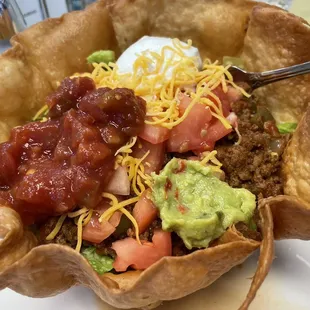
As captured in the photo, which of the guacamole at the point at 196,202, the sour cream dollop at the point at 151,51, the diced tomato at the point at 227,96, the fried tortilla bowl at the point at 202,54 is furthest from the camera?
the sour cream dollop at the point at 151,51

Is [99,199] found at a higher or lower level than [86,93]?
lower

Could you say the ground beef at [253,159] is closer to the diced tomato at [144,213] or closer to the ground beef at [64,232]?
the diced tomato at [144,213]

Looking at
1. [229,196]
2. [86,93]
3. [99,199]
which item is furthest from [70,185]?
[229,196]

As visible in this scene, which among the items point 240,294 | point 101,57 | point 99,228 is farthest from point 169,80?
point 240,294

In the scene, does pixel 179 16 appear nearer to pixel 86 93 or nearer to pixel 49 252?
pixel 86 93

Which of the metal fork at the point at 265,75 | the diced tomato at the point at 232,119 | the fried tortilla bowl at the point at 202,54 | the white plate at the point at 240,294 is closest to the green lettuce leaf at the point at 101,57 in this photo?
the fried tortilla bowl at the point at 202,54

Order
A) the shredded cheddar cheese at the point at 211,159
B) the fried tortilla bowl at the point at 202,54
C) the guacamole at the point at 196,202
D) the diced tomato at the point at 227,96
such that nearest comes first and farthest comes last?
1. the fried tortilla bowl at the point at 202,54
2. the guacamole at the point at 196,202
3. the shredded cheddar cheese at the point at 211,159
4. the diced tomato at the point at 227,96

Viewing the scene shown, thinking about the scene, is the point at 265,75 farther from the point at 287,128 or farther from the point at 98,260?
the point at 98,260
